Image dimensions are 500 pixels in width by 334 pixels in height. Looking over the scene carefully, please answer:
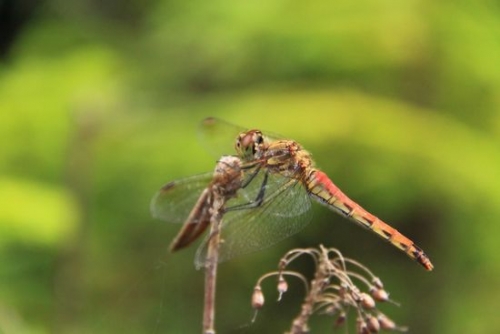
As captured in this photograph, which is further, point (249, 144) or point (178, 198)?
point (178, 198)

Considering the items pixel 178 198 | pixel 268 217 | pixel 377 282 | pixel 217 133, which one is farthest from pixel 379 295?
pixel 217 133

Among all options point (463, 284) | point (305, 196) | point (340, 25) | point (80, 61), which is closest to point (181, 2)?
point (80, 61)

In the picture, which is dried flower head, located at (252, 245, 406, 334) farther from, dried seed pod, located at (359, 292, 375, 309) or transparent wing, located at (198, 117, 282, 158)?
transparent wing, located at (198, 117, 282, 158)

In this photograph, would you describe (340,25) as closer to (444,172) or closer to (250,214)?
(444,172)

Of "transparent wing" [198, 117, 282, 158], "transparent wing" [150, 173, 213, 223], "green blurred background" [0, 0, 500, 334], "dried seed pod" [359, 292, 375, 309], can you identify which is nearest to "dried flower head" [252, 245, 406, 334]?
"dried seed pod" [359, 292, 375, 309]

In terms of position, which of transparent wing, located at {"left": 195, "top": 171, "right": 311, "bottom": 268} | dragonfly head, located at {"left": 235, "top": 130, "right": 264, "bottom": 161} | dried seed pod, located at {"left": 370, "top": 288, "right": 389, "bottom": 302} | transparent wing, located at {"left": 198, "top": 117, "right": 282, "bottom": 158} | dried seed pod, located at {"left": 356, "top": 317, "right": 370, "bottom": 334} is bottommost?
dried seed pod, located at {"left": 356, "top": 317, "right": 370, "bottom": 334}

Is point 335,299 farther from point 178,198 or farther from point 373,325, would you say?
point 178,198
